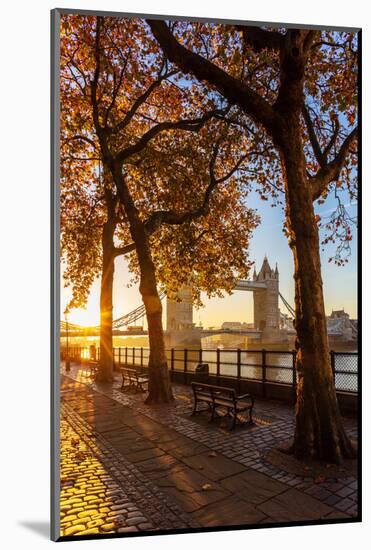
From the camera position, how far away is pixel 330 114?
697cm

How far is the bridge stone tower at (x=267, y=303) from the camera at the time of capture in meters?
41.8

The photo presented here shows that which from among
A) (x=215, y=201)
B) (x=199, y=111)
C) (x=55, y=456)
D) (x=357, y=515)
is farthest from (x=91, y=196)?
(x=357, y=515)

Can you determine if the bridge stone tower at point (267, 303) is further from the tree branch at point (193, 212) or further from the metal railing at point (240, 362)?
the tree branch at point (193, 212)

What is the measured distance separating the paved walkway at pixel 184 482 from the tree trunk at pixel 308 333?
0.53 m

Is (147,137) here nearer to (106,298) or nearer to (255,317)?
(106,298)

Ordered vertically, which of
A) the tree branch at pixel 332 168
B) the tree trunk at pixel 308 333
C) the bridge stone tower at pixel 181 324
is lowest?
the bridge stone tower at pixel 181 324

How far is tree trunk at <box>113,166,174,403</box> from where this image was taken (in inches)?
358

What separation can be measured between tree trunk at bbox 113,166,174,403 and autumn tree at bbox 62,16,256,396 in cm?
2

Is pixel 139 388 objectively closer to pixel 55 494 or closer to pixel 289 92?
pixel 55 494

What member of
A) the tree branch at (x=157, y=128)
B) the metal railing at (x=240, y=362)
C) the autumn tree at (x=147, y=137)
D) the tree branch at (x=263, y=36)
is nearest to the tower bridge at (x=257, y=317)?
the metal railing at (x=240, y=362)

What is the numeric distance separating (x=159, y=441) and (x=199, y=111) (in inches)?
301

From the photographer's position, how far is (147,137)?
9.40 meters

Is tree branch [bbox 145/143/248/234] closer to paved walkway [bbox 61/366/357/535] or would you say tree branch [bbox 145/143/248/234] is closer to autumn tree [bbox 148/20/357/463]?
autumn tree [bbox 148/20/357/463]

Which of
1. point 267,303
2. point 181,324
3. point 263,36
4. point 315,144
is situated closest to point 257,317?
point 267,303
